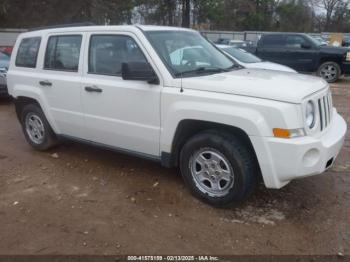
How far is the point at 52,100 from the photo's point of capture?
5.24 meters

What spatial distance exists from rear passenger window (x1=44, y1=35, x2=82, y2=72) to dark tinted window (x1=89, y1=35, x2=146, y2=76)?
273mm

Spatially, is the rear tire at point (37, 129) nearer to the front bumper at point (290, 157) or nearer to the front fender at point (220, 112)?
the front fender at point (220, 112)

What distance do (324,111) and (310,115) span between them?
1.11 ft

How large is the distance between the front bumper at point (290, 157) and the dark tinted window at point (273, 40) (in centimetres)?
1124

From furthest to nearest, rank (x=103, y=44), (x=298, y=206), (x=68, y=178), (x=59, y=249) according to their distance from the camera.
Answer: (x=68, y=178), (x=103, y=44), (x=298, y=206), (x=59, y=249)

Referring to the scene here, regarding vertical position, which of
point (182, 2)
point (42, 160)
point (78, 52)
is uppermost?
point (182, 2)

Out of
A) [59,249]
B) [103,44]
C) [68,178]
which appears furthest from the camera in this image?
[68,178]

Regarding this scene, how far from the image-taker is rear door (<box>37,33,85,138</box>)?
486 cm

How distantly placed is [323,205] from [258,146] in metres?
1.16

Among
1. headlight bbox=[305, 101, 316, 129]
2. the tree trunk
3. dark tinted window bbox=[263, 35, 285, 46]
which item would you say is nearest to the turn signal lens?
headlight bbox=[305, 101, 316, 129]

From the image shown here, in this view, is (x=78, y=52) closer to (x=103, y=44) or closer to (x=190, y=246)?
(x=103, y=44)

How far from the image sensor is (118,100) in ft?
14.5

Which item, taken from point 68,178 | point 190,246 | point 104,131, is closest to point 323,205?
point 190,246

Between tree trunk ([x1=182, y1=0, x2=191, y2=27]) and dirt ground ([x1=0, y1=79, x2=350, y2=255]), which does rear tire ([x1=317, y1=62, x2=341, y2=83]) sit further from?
tree trunk ([x1=182, y1=0, x2=191, y2=27])
